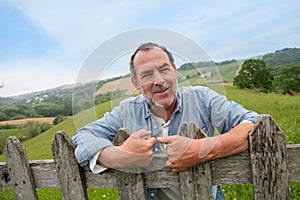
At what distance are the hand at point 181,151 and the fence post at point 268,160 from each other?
0.95 feet

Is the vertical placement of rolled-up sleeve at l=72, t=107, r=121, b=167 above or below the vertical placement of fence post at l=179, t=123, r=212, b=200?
above

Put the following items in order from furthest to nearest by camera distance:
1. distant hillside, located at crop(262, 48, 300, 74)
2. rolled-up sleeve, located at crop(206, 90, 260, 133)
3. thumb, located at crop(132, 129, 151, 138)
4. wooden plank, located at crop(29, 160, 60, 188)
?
distant hillside, located at crop(262, 48, 300, 74)
wooden plank, located at crop(29, 160, 60, 188)
rolled-up sleeve, located at crop(206, 90, 260, 133)
thumb, located at crop(132, 129, 151, 138)

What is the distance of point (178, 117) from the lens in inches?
54.1

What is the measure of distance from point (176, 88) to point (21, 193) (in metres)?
1.45

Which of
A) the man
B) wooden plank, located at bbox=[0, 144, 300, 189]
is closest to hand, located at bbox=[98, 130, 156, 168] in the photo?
the man

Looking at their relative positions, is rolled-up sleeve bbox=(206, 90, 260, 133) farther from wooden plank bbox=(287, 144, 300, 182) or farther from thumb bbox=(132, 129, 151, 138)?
thumb bbox=(132, 129, 151, 138)

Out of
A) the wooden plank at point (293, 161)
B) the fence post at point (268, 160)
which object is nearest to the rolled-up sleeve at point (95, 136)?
the fence post at point (268, 160)

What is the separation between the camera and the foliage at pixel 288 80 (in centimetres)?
2930

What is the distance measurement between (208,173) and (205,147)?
0.21m

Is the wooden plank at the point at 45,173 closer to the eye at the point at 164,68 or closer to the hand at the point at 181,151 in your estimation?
the hand at the point at 181,151

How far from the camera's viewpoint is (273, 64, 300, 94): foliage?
96.1 ft

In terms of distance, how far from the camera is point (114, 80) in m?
1.19

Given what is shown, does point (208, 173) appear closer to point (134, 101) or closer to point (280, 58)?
point (134, 101)

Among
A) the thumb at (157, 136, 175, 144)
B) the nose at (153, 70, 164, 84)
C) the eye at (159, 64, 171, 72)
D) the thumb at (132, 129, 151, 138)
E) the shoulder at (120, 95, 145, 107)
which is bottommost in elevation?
the thumb at (157, 136, 175, 144)
